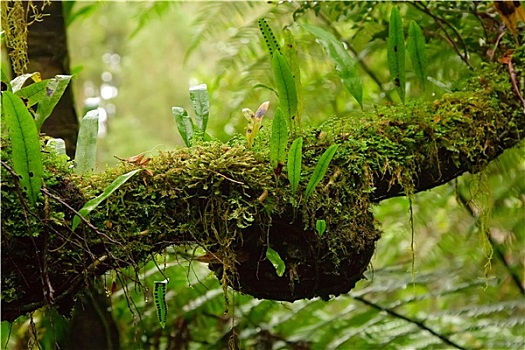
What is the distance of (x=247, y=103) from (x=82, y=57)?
314 inches

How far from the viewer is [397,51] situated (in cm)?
101

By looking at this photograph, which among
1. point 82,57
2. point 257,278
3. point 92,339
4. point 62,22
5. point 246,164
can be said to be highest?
point 82,57

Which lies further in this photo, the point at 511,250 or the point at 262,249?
the point at 511,250

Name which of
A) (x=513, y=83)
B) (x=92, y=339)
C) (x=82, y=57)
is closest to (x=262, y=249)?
(x=513, y=83)

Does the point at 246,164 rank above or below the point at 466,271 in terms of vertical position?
above

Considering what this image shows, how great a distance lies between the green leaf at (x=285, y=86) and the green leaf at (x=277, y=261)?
212 mm

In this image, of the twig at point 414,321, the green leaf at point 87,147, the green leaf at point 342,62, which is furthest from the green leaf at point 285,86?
the twig at point 414,321

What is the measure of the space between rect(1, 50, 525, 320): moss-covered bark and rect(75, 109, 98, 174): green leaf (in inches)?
2.6

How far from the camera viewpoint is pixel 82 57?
9.19m

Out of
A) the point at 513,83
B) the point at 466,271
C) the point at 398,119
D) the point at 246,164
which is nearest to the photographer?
the point at 246,164

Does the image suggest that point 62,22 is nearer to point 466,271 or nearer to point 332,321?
point 332,321

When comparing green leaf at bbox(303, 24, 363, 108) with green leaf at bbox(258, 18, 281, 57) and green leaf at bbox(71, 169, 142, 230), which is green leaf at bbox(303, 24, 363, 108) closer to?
green leaf at bbox(258, 18, 281, 57)

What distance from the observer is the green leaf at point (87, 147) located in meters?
0.87

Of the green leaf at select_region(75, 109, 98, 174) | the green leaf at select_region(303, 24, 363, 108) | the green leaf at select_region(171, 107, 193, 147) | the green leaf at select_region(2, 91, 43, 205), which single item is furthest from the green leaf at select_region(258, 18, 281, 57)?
the green leaf at select_region(2, 91, 43, 205)
